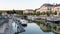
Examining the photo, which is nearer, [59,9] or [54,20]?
[54,20]

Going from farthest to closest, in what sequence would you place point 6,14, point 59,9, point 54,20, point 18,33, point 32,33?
1. point 59,9
2. point 6,14
3. point 54,20
4. point 32,33
5. point 18,33

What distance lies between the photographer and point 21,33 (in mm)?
3760

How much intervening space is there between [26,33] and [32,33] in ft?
0.50

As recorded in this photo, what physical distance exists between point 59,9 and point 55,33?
30.8ft

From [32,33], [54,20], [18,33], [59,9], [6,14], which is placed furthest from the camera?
[59,9]

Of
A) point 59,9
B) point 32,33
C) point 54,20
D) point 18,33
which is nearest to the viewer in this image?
point 18,33

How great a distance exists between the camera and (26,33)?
3863mm

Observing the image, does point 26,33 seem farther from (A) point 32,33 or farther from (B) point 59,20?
(B) point 59,20

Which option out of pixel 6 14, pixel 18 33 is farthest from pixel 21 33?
pixel 6 14

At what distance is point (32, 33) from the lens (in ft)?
12.8

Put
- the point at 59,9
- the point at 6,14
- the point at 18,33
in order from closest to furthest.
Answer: the point at 18,33 → the point at 6,14 → the point at 59,9

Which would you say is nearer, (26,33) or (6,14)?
(26,33)

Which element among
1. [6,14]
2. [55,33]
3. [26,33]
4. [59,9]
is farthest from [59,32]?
[59,9]

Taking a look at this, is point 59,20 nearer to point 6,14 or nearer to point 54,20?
point 54,20
